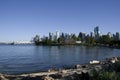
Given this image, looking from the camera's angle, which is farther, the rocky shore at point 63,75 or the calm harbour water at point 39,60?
the calm harbour water at point 39,60

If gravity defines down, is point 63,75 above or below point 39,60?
above

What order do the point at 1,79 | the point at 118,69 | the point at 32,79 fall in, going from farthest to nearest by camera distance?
the point at 118,69 < the point at 1,79 < the point at 32,79

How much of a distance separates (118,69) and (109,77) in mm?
10509

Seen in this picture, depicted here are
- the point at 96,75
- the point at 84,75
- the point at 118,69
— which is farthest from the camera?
the point at 118,69

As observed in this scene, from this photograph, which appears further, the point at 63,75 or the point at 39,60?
the point at 39,60

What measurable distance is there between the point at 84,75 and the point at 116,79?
527cm

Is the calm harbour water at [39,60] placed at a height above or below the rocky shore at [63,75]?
below

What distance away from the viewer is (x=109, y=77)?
1522 cm

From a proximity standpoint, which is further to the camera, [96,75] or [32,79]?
[32,79]

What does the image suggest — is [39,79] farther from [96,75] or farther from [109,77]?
[109,77]

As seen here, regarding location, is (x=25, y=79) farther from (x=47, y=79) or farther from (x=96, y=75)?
(x=96, y=75)

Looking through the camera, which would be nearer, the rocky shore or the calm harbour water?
the rocky shore

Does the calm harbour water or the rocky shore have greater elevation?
the rocky shore

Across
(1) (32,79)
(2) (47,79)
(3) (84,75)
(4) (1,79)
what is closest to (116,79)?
(3) (84,75)
